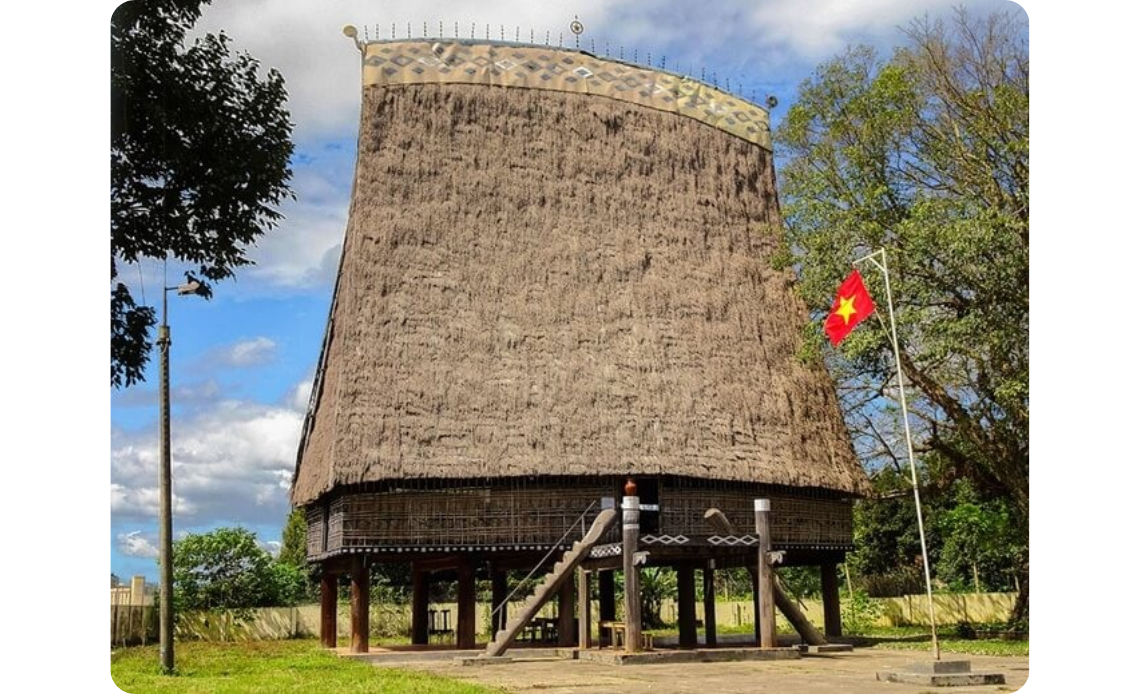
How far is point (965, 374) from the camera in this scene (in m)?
14.2

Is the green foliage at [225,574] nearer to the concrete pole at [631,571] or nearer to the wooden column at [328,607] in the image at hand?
the wooden column at [328,607]

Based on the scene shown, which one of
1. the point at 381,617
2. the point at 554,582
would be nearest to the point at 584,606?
the point at 554,582

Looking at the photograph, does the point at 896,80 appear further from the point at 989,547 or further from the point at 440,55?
the point at 989,547

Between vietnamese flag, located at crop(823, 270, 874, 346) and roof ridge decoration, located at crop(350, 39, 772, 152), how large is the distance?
5.51 m

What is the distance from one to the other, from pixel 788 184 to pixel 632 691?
9.22m

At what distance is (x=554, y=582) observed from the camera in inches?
505

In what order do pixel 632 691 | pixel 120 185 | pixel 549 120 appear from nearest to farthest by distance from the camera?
pixel 632 691, pixel 120 185, pixel 549 120

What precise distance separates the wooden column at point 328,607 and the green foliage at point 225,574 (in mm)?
5299

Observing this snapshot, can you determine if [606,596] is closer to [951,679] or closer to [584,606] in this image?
[584,606]

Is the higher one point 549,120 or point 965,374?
point 549,120

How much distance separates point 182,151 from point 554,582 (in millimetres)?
5531

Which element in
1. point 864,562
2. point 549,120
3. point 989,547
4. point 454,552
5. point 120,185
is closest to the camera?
point 120,185

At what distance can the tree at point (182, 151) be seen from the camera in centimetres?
999

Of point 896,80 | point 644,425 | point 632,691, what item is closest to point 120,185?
point 632,691
